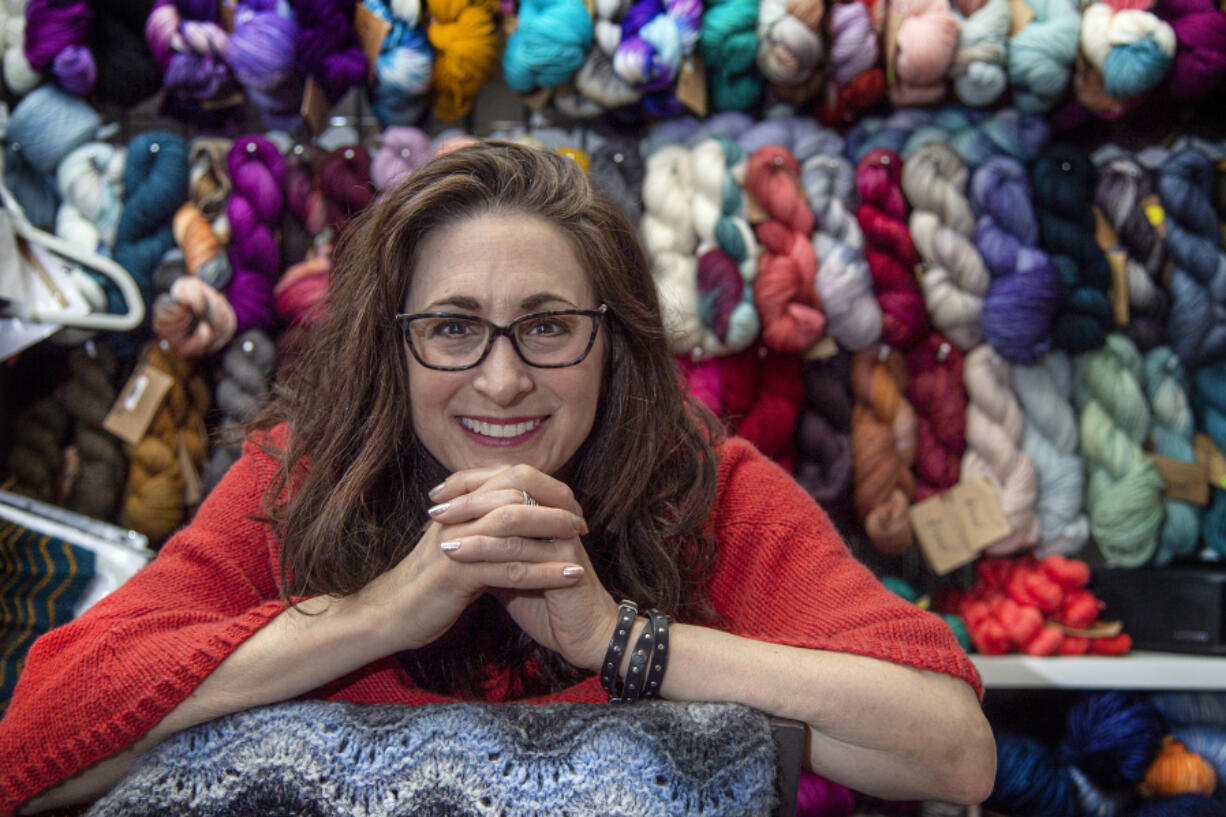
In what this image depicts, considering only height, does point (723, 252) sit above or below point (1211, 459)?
above

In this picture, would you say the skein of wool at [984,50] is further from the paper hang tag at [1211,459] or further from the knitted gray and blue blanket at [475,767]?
the knitted gray and blue blanket at [475,767]

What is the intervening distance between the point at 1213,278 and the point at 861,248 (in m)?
0.61

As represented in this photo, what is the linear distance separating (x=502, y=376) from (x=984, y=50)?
116cm

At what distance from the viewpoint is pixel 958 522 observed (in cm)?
169

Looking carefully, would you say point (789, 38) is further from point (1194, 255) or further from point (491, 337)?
point (491, 337)

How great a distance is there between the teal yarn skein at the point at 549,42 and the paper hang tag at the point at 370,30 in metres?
0.21

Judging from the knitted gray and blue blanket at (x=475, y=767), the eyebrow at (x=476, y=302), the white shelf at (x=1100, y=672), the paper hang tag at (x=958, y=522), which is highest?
the eyebrow at (x=476, y=302)

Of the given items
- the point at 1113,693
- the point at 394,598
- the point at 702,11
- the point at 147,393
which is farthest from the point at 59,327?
the point at 1113,693

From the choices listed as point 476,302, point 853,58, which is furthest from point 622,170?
point 476,302

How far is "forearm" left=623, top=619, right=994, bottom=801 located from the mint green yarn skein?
112 centimetres

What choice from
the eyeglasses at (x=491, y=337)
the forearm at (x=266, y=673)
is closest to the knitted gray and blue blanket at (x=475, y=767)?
the forearm at (x=266, y=673)

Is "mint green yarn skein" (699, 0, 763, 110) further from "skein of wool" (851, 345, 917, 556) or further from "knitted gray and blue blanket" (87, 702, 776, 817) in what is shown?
"knitted gray and blue blanket" (87, 702, 776, 817)

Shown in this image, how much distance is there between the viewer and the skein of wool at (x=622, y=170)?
168cm

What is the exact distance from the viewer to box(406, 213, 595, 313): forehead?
93cm
